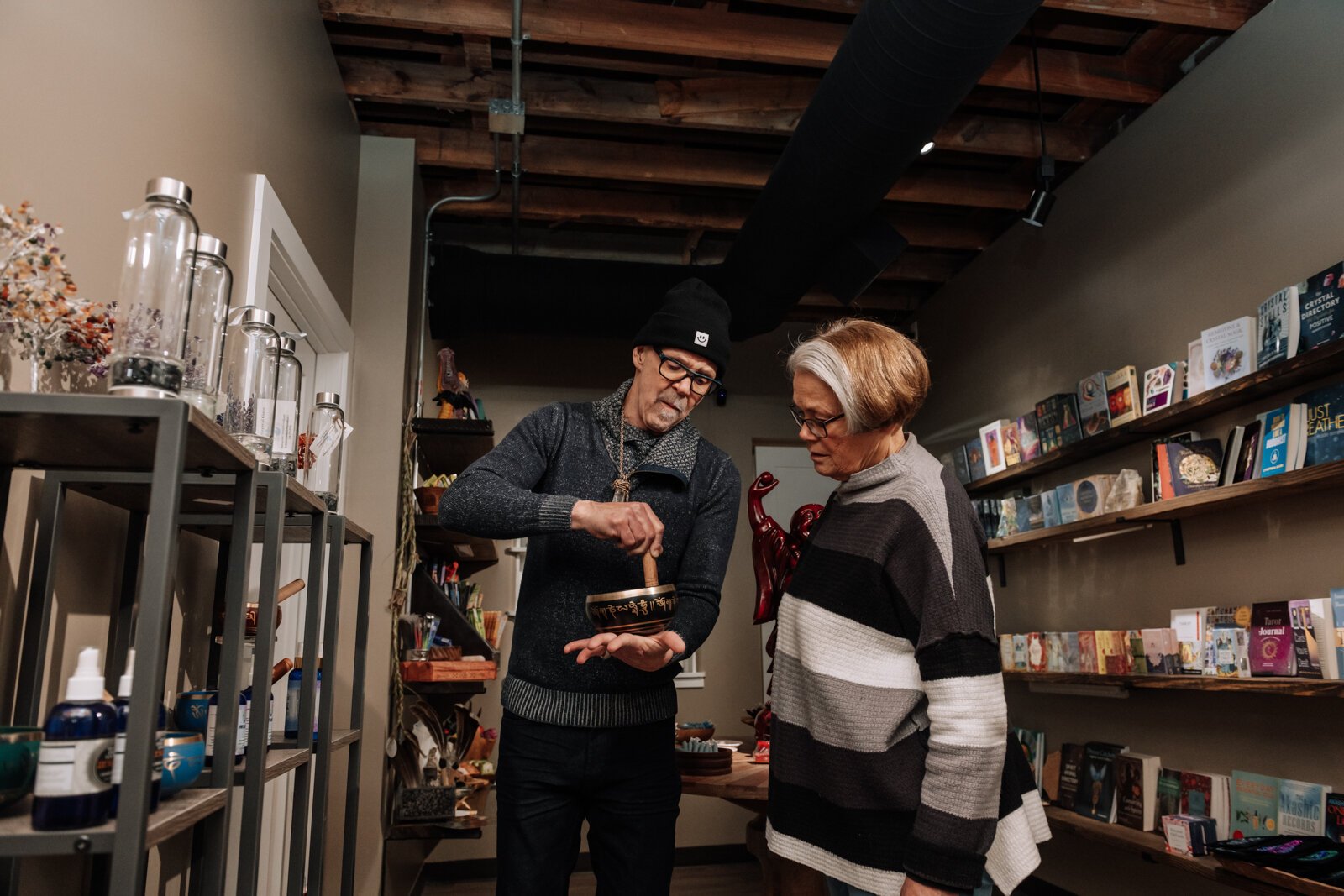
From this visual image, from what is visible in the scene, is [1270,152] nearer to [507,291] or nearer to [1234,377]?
[1234,377]

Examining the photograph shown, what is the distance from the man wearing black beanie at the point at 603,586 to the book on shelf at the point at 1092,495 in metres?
2.36

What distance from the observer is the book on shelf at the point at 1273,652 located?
2729 mm

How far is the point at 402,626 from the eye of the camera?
370 centimetres

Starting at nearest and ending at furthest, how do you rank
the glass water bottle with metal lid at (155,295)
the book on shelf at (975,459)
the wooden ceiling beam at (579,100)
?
the glass water bottle with metal lid at (155,295) → the wooden ceiling beam at (579,100) → the book on shelf at (975,459)

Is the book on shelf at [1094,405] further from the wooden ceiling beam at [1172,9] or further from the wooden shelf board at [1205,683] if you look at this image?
the wooden ceiling beam at [1172,9]

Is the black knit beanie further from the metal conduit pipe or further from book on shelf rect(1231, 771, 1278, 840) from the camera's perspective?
the metal conduit pipe

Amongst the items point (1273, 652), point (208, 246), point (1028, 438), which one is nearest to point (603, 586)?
point (208, 246)

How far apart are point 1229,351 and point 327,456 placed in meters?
→ 2.79

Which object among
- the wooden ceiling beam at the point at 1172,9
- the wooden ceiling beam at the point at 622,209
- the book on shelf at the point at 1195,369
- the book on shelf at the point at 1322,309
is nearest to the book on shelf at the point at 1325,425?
the book on shelf at the point at 1322,309

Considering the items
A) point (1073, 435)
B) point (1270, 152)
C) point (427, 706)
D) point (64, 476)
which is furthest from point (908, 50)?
point (427, 706)

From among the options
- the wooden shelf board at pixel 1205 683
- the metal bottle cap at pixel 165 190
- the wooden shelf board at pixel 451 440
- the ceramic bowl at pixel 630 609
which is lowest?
the wooden shelf board at pixel 1205 683

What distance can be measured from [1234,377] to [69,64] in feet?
10.5

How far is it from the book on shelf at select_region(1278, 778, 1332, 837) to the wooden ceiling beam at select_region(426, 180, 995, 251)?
10.0 ft

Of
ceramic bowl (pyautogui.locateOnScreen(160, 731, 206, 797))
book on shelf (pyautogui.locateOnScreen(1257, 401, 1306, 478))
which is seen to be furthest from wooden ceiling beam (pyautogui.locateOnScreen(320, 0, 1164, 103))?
ceramic bowl (pyautogui.locateOnScreen(160, 731, 206, 797))
